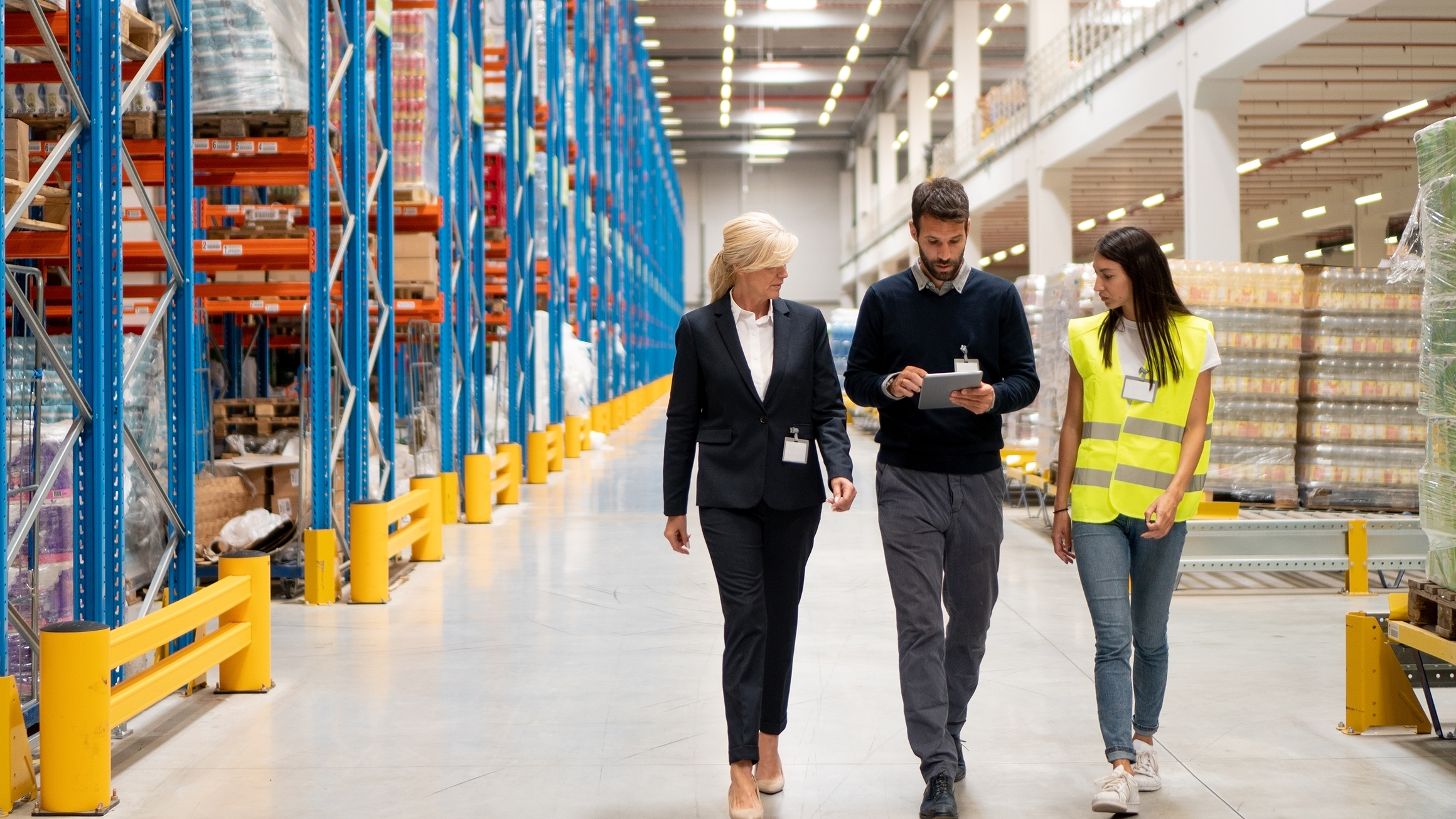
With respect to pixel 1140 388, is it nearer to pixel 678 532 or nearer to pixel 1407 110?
pixel 678 532

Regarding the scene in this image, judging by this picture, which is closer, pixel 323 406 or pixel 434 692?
pixel 434 692

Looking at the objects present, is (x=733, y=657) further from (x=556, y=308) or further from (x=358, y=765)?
(x=556, y=308)

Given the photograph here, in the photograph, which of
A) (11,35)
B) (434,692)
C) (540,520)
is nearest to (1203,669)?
(434,692)

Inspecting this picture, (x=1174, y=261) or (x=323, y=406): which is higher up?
(x=1174, y=261)

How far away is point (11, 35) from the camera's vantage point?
468cm

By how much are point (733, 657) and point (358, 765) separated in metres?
1.41

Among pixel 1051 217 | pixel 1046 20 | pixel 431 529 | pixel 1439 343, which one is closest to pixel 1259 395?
pixel 1439 343

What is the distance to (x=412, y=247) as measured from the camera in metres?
9.39

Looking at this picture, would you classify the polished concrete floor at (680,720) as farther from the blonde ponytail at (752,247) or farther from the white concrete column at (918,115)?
the white concrete column at (918,115)

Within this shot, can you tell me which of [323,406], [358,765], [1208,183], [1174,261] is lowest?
[358,765]

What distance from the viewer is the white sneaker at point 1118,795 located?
353 cm

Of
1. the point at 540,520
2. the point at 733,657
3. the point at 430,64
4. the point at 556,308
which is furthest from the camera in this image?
the point at 556,308

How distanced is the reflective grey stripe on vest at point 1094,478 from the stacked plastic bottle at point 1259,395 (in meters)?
4.82

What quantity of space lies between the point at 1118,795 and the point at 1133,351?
4.05ft
